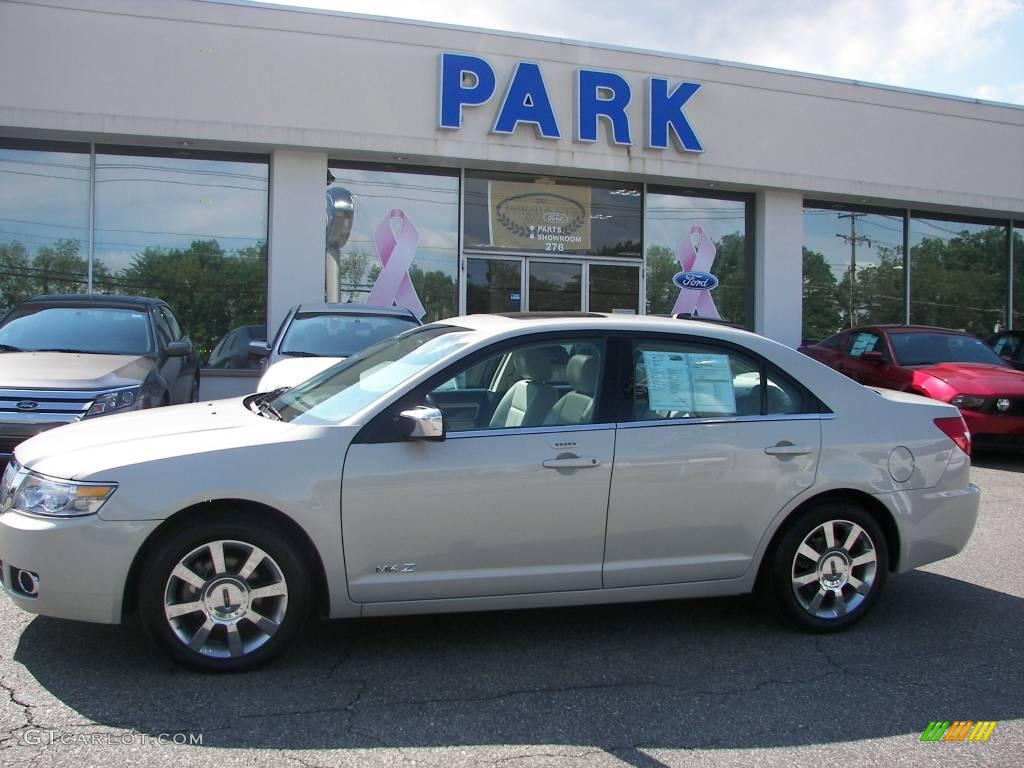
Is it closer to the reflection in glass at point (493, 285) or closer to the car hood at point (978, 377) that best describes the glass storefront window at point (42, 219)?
the reflection in glass at point (493, 285)

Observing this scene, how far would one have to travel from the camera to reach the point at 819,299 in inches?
618

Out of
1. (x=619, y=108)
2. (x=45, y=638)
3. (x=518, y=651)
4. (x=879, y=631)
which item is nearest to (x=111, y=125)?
(x=619, y=108)

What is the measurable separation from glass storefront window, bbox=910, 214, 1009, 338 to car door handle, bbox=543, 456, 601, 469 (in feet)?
47.4

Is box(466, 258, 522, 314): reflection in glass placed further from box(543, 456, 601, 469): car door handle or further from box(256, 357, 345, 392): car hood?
box(543, 456, 601, 469): car door handle

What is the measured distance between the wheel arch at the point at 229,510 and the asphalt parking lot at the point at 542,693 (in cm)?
32

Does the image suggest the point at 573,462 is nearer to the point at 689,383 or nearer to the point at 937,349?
the point at 689,383

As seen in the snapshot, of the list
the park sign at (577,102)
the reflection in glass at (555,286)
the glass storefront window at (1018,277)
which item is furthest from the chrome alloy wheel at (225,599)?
the glass storefront window at (1018,277)

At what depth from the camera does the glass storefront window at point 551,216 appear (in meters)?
13.9

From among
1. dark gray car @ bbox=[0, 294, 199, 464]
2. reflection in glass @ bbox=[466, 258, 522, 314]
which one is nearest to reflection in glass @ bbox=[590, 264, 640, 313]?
reflection in glass @ bbox=[466, 258, 522, 314]

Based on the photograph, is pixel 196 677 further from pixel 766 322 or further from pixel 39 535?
pixel 766 322

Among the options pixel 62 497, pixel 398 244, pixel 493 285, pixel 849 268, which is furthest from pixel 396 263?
pixel 62 497

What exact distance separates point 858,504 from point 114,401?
5335 millimetres

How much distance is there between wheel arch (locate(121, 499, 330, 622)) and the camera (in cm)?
362

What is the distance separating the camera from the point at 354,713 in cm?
342
